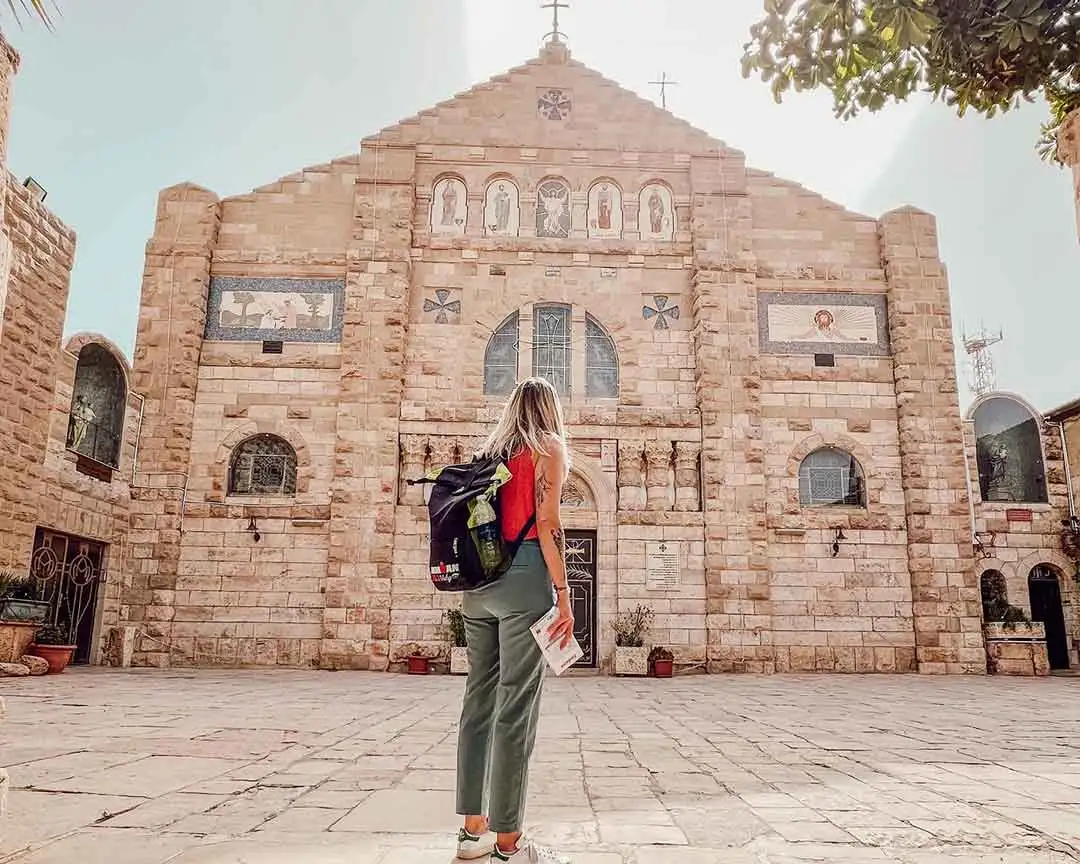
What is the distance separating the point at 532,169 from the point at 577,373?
14.5 feet

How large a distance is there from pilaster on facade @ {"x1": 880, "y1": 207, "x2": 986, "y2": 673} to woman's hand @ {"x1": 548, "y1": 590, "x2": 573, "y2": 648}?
559 inches

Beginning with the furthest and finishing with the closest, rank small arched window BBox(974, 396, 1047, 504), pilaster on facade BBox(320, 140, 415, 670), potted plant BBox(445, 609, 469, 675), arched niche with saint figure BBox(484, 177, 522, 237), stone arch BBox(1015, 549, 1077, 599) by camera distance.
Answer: small arched window BBox(974, 396, 1047, 504), stone arch BBox(1015, 549, 1077, 599), arched niche with saint figure BBox(484, 177, 522, 237), pilaster on facade BBox(320, 140, 415, 670), potted plant BBox(445, 609, 469, 675)

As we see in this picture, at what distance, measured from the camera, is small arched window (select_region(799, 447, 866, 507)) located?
16.0 meters

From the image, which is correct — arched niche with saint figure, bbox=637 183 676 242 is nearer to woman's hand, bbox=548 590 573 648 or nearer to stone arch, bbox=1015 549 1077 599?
stone arch, bbox=1015 549 1077 599

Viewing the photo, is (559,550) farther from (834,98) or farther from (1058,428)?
(1058,428)

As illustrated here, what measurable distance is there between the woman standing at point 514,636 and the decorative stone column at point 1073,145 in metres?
2.15

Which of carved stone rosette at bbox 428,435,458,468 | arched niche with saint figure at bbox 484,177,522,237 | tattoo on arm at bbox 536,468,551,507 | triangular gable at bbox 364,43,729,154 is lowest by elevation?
tattoo on arm at bbox 536,468,551,507

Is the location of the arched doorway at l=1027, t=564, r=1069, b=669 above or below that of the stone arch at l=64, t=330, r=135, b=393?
below

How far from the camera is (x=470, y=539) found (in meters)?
3.16

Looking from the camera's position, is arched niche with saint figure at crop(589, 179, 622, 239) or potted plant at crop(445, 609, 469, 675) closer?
potted plant at crop(445, 609, 469, 675)

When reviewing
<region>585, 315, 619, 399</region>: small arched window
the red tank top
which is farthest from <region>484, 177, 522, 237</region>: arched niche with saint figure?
the red tank top

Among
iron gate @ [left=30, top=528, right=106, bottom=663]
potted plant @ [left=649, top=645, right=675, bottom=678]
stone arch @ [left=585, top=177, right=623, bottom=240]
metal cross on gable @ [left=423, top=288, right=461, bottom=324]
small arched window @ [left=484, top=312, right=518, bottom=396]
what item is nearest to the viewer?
iron gate @ [left=30, top=528, right=106, bottom=663]

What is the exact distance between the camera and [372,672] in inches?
560

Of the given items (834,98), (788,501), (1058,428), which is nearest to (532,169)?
(788,501)
